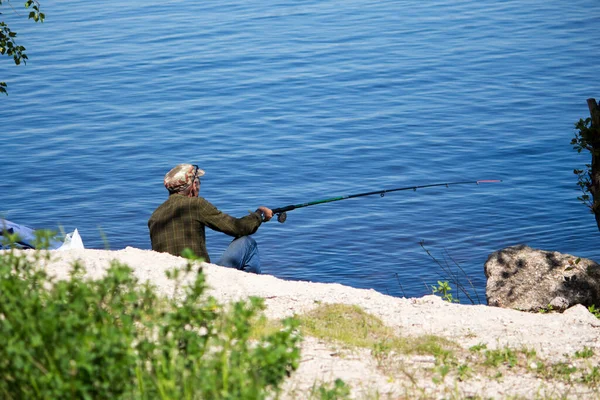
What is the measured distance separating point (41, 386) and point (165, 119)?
15399 mm

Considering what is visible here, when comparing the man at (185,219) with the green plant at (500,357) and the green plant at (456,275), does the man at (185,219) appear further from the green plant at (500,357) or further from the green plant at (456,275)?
the green plant at (456,275)

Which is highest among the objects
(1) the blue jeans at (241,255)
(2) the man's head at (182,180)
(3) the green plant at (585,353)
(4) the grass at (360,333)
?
(2) the man's head at (182,180)

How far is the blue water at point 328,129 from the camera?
44.0 feet

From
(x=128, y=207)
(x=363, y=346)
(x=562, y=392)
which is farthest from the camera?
(x=128, y=207)

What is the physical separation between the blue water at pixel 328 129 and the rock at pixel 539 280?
192 centimetres

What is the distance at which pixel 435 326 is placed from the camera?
21.6 ft

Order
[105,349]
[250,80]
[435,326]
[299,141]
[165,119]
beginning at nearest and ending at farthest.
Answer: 1. [105,349]
2. [435,326]
3. [299,141]
4. [165,119]
5. [250,80]

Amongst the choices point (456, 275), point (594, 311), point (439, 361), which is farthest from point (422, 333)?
point (456, 275)

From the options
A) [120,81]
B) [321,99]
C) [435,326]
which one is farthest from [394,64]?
[435,326]

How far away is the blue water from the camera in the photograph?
528 inches

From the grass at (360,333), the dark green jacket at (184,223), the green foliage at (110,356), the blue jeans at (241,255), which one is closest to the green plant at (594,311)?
the grass at (360,333)

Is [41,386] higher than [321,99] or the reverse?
the reverse

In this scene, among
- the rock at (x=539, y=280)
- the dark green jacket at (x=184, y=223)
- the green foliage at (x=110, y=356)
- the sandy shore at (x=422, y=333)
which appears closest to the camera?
the green foliage at (x=110, y=356)

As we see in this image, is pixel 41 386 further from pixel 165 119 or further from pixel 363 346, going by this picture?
pixel 165 119
